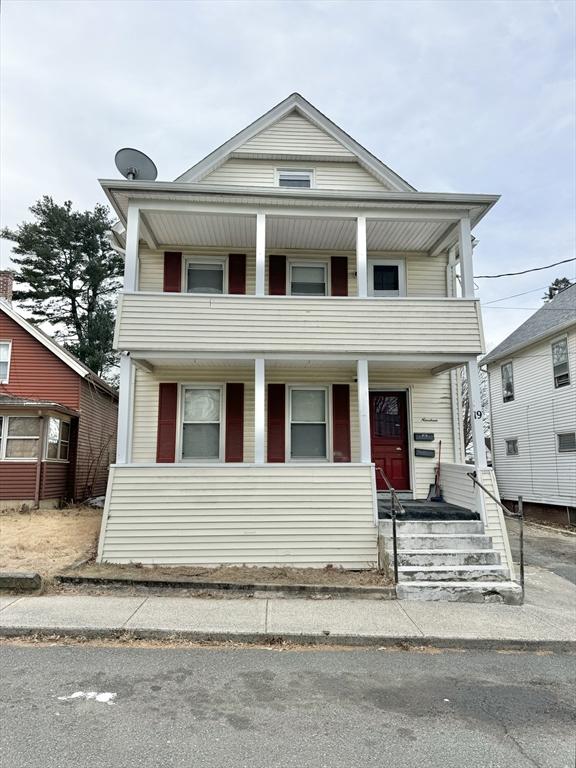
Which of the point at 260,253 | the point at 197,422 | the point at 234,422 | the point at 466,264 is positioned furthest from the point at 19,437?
the point at 466,264

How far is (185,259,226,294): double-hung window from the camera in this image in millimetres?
9922

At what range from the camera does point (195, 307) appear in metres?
8.23

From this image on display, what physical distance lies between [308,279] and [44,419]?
847cm

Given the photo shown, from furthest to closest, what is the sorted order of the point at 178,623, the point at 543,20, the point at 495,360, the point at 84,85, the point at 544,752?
the point at 495,360 < the point at 84,85 < the point at 543,20 < the point at 178,623 < the point at 544,752

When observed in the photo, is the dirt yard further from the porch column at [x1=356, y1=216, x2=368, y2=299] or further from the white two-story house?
the porch column at [x1=356, y1=216, x2=368, y2=299]

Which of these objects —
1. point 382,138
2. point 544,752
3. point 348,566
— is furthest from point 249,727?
point 382,138

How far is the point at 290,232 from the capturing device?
368 inches

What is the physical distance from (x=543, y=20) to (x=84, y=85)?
9291mm

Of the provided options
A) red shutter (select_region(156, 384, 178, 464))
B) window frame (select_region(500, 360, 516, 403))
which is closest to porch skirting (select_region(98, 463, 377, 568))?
red shutter (select_region(156, 384, 178, 464))

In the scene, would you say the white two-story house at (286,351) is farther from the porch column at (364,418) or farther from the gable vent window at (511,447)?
the gable vent window at (511,447)

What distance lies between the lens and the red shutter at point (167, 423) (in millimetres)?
9219

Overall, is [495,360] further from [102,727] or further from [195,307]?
[102,727]

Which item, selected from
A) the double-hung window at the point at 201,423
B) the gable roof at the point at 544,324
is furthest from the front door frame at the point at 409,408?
the gable roof at the point at 544,324

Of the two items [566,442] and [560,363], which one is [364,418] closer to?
[566,442]
